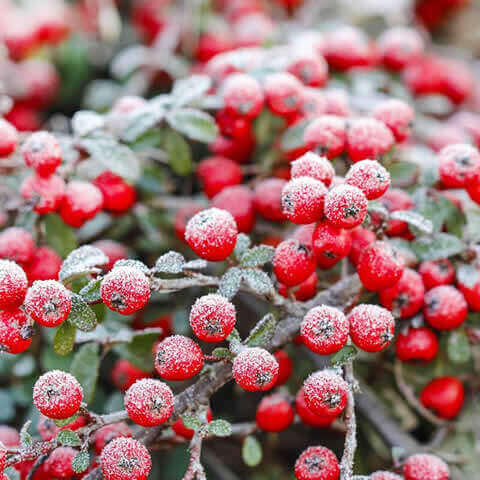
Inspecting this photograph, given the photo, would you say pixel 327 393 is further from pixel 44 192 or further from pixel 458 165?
pixel 44 192

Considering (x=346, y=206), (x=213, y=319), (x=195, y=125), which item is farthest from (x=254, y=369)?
(x=195, y=125)

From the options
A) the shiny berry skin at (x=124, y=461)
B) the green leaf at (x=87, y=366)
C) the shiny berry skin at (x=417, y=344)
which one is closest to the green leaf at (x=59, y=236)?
the green leaf at (x=87, y=366)

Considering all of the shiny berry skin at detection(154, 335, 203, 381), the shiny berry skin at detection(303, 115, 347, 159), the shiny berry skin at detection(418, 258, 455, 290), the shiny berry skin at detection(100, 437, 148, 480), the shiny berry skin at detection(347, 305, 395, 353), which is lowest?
the shiny berry skin at detection(100, 437, 148, 480)

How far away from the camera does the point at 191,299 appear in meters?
1.75

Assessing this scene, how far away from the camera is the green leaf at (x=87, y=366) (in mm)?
1434

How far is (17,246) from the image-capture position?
1452 mm

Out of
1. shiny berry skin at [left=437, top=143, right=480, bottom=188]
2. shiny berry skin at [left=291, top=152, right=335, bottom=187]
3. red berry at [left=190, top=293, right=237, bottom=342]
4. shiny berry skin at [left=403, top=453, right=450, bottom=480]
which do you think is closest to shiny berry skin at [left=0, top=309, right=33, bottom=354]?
red berry at [left=190, top=293, right=237, bottom=342]

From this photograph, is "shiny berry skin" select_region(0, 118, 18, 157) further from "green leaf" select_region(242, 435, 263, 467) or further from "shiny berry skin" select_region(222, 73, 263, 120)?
"green leaf" select_region(242, 435, 263, 467)

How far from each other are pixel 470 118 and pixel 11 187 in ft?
4.62

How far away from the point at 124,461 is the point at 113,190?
762 mm

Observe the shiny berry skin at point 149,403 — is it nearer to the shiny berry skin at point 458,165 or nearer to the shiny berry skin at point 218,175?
the shiny berry skin at point 218,175

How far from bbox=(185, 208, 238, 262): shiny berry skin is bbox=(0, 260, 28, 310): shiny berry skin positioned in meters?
0.33

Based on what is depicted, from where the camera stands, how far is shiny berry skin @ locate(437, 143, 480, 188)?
57.9 inches

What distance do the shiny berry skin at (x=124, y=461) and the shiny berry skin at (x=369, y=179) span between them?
2.08 ft
